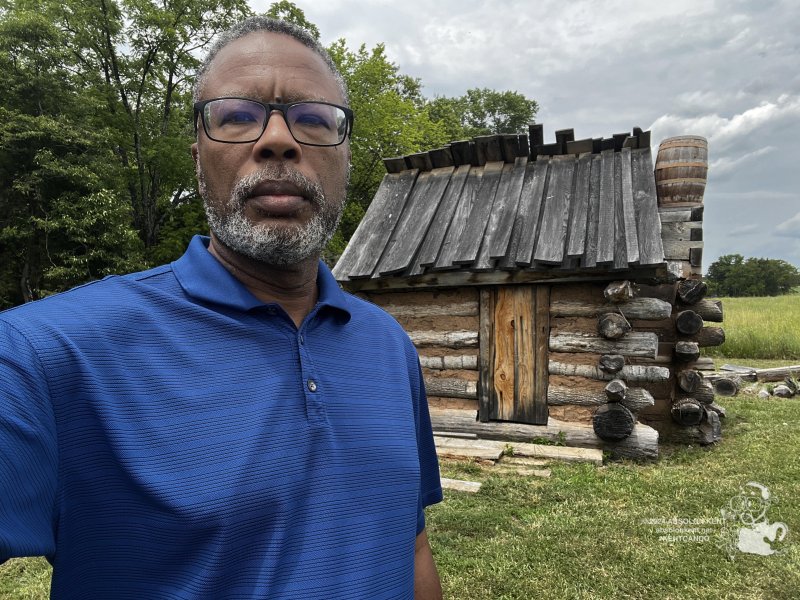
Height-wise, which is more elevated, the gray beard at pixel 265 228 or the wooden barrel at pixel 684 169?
the wooden barrel at pixel 684 169

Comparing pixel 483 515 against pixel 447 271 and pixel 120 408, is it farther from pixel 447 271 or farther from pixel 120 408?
pixel 120 408

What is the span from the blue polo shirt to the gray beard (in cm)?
10

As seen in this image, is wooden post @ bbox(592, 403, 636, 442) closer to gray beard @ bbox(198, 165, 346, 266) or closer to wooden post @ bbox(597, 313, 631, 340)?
wooden post @ bbox(597, 313, 631, 340)

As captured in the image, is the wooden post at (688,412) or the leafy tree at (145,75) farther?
the leafy tree at (145,75)

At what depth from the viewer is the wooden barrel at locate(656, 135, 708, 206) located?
341 inches

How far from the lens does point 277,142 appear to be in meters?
1.49

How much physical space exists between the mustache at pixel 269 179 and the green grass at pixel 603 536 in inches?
137

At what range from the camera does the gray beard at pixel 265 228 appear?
1.48 meters

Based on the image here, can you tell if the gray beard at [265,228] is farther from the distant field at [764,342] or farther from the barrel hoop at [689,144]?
the distant field at [764,342]

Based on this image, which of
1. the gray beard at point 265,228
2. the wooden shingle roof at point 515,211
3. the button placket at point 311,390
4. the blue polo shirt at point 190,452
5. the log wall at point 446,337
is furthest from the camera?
the log wall at point 446,337

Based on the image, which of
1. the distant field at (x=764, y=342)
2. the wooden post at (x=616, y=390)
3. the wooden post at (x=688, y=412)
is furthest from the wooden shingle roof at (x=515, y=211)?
the distant field at (x=764, y=342)

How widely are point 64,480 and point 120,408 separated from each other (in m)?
0.17

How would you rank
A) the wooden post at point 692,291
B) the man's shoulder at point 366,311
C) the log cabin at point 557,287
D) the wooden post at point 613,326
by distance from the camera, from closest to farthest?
the man's shoulder at point 366,311
the wooden post at point 613,326
the log cabin at point 557,287
the wooden post at point 692,291

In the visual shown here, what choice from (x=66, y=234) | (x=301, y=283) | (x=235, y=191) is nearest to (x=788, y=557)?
(x=301, y=283)
